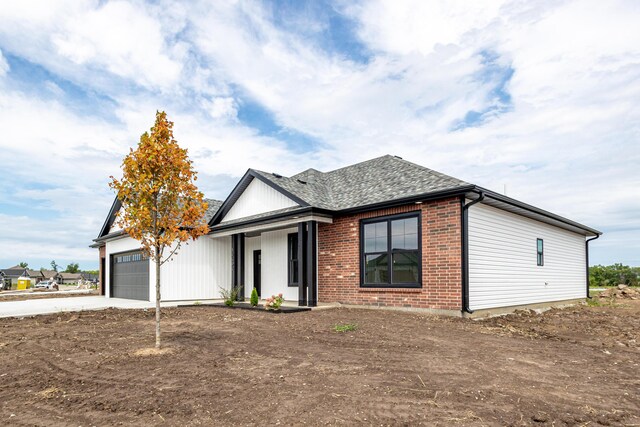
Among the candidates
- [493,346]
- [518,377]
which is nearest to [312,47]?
[493,346]

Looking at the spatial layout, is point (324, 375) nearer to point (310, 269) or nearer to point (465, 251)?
point (465, 251)

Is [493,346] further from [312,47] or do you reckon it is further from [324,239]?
[312,47]

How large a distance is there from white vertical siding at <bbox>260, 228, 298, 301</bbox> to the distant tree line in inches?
1103

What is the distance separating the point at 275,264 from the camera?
1680 centimetres

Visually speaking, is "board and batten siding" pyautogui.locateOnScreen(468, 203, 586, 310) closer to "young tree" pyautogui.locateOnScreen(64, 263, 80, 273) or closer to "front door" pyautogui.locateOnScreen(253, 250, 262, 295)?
"front door" pyautogui.locateOnScreen(253, 250, 262, 295)

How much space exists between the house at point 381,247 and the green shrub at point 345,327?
2817 millimetres

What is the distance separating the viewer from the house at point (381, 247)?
447 inches

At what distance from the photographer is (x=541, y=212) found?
14.4 meters

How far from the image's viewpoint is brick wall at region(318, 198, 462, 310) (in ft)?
36.1

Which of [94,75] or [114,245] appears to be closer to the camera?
[94,75]

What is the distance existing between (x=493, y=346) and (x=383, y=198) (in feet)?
19.9

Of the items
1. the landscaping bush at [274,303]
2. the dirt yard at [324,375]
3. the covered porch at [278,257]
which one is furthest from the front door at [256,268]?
the dirt yard at [324,375]

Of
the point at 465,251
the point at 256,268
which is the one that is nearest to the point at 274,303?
the point at 256,268

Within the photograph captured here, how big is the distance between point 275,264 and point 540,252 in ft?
33.8
